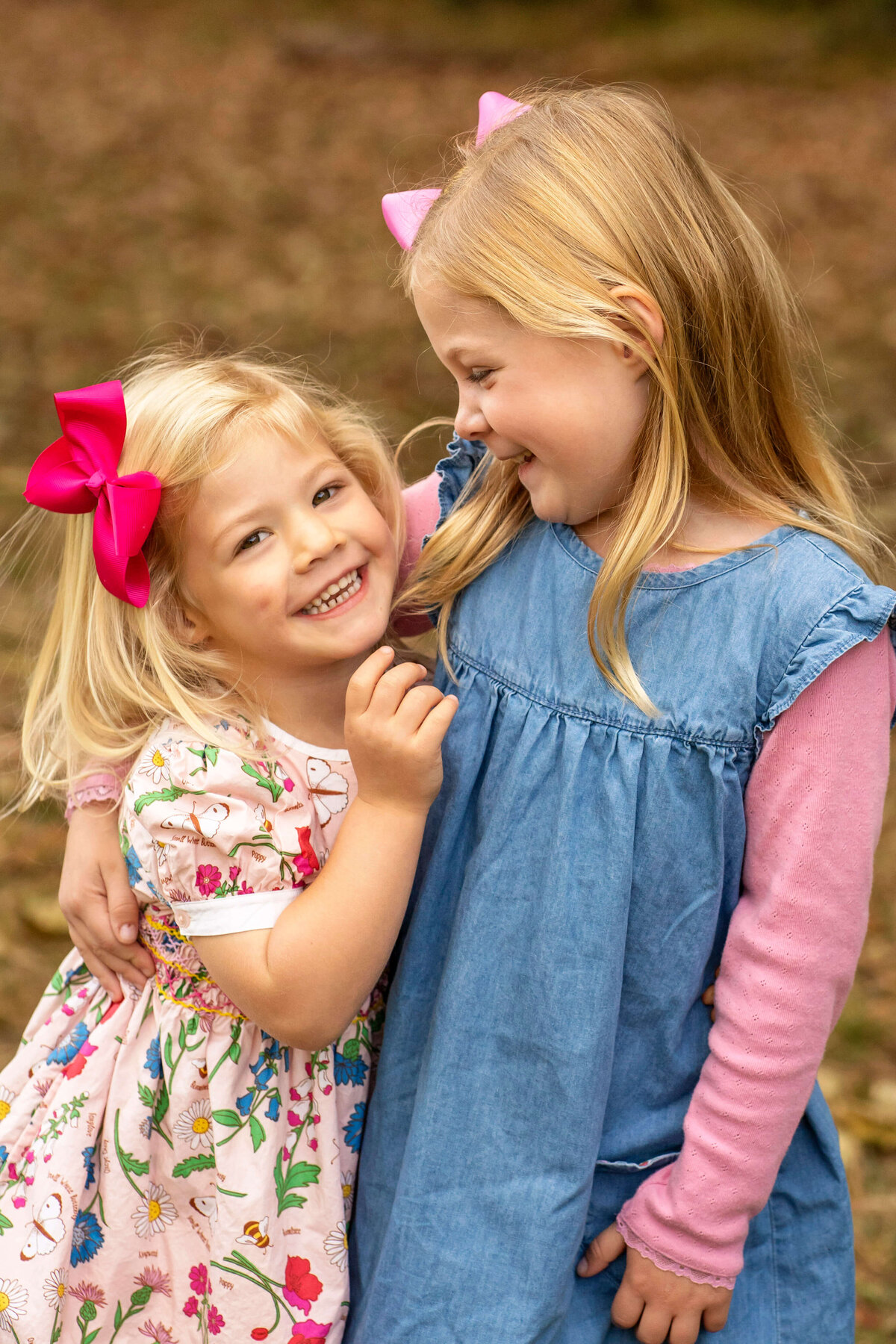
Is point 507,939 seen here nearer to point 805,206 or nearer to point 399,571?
point 399,571

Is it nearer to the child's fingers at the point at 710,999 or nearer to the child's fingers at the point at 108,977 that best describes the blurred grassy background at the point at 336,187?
the child's fingers at the point at 108,977

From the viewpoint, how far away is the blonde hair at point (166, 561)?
158 cm

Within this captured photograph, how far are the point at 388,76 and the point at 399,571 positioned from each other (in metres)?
8.93

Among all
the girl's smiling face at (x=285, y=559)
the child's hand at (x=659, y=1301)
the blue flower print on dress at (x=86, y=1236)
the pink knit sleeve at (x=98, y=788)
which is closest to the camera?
the child's hand at (x=659, y=1301)

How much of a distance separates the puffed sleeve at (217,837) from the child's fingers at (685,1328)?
66 centimetres

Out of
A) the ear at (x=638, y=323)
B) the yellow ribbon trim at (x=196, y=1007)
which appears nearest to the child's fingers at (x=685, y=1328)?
the yellow ribbon trim at (x=196, y=1007)

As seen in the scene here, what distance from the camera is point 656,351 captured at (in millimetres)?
1364

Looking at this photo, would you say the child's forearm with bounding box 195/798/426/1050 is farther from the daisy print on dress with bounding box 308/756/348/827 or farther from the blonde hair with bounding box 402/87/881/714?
the blonde hair with bounding box 402/87/881/714

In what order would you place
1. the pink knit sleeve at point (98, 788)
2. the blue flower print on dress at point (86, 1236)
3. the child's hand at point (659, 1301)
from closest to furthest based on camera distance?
the child's hand at point (659, 1301)
the blue flower print on dress at point (86, 1236)
the pink knit sleeve at point (98, 788)

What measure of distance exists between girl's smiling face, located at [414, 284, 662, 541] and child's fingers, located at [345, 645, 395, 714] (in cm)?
26

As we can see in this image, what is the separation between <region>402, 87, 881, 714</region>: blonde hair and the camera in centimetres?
137

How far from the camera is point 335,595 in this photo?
1.61m

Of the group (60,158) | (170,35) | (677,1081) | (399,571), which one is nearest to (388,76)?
(170,35)

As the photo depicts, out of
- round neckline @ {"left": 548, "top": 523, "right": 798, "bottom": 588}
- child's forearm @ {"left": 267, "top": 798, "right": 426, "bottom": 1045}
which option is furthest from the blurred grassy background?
round neckline @ {"left": 548, "top": 523, "right": 798, "bottom": 588}
